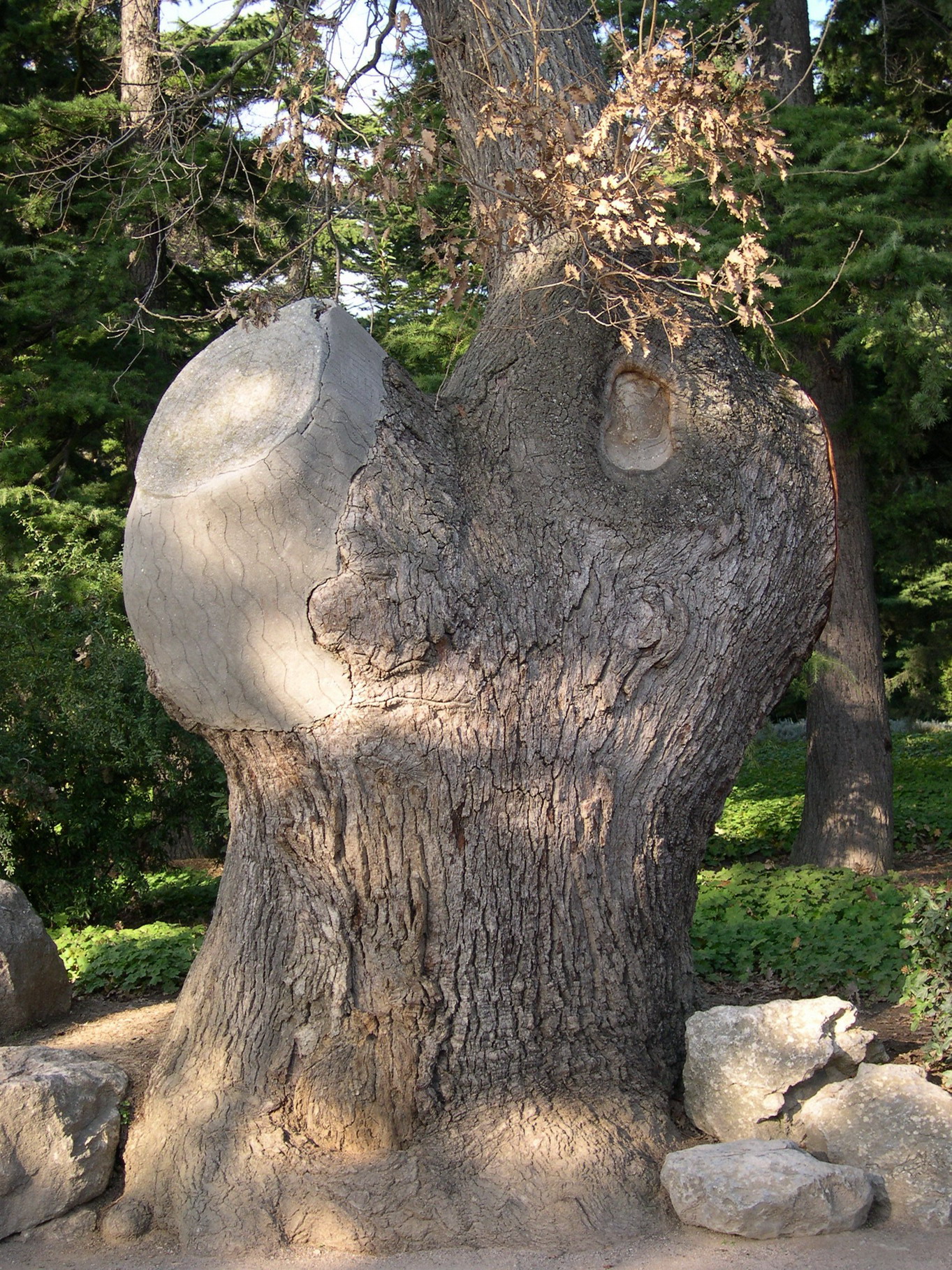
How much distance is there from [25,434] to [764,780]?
10209 millimetres

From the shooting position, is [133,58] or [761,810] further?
[761,810]

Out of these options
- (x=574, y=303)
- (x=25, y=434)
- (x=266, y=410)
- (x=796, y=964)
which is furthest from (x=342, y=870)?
(x=25, y=434)

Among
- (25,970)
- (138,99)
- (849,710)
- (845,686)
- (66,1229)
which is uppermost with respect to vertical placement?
(138,99)

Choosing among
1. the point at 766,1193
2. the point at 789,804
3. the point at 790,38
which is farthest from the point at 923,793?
the point at 766,1193

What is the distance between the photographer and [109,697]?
22.3 feet

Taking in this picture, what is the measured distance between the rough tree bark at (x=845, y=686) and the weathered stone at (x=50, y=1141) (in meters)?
6.29

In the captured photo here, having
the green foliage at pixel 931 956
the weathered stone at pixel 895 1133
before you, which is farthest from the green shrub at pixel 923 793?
the weathered stone at pixel 895 1133

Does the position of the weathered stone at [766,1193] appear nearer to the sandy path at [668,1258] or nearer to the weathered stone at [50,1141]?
the sandy path at [668,1258]

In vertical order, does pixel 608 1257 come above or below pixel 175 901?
below

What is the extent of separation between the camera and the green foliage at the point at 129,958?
18.9 feet

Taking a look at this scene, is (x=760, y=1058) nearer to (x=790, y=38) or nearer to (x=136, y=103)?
(x=790, y=38)

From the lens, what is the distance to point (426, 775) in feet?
11.6

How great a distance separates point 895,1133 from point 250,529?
2.85m

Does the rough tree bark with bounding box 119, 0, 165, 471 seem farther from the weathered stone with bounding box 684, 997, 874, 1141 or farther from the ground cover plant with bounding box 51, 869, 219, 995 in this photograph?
the weathered stone with bounding box 684, 997, 874, 1141
